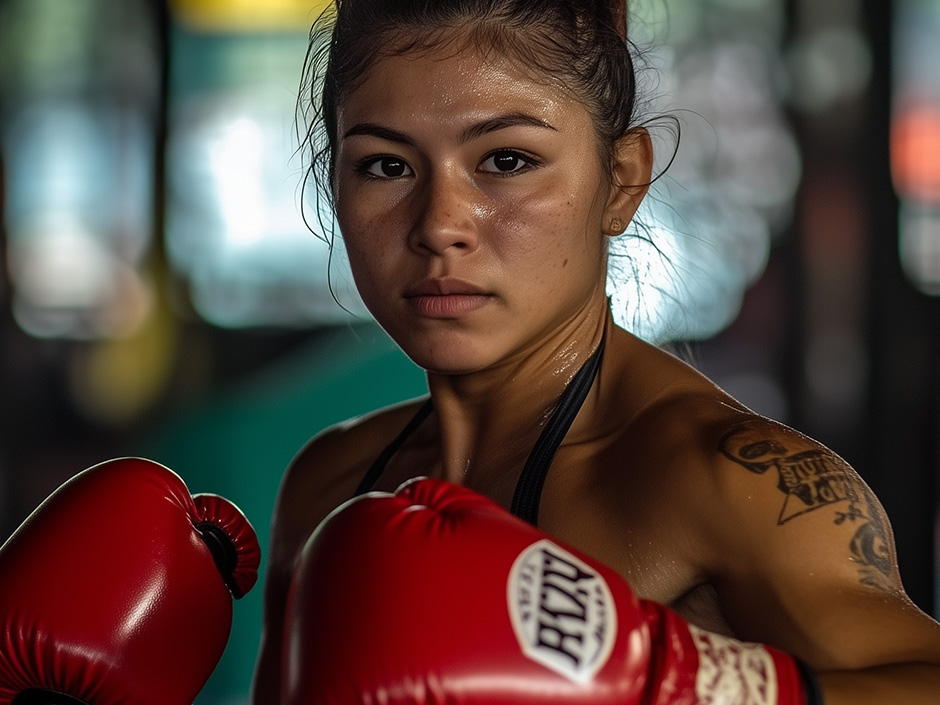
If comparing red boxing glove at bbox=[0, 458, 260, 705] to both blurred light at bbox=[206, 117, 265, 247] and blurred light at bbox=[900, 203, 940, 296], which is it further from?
blurred light at bbox=[900, 203, 940, 296]

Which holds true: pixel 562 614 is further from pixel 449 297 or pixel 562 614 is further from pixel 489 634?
pixel 449 297

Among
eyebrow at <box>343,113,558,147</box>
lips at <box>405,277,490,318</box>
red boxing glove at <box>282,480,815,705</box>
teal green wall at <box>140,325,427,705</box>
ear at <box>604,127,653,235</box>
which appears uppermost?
eyebrow at <box>343,113,558,147</box>

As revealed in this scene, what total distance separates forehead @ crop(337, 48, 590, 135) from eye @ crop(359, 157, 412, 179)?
6cm

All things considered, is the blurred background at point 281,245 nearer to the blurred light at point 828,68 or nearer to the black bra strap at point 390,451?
the blurred light at point 828,68

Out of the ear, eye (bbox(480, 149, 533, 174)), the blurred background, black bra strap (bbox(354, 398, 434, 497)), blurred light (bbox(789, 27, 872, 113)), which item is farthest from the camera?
blurred light (bbox(789, 27, 872, 113))

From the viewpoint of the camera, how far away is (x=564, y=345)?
4.96 ft

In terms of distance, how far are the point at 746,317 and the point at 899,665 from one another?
3.33 m

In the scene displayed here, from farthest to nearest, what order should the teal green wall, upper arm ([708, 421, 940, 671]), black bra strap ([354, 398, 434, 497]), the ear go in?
the teal green wall, black bra strap ([354, 398, 434, 497]), the ear, upper arm ([708, 421, 940, 671])

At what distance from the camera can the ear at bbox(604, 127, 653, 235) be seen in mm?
1493

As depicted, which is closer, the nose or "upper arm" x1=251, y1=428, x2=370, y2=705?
the nose

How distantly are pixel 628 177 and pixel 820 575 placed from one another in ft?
2.19

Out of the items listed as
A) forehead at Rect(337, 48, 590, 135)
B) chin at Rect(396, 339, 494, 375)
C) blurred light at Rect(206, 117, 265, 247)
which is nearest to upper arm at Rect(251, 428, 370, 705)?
chin at Rect(396, 339, 494, 375)

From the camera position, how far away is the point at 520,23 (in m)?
1.39

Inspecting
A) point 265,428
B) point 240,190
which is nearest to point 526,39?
point 265,428
